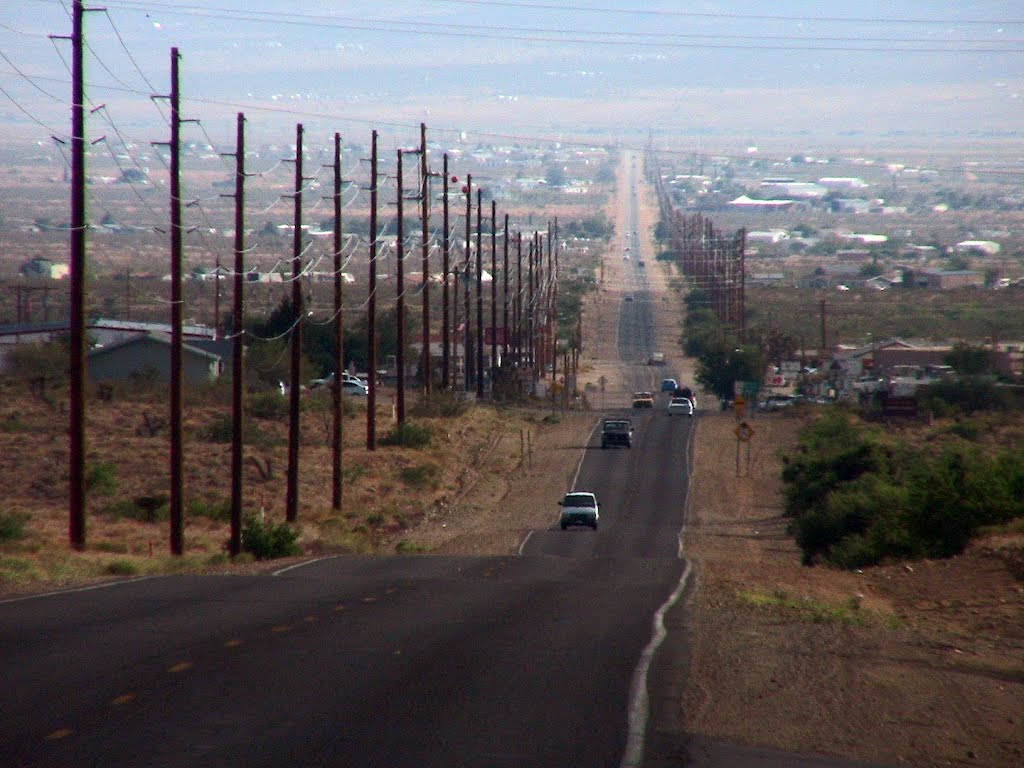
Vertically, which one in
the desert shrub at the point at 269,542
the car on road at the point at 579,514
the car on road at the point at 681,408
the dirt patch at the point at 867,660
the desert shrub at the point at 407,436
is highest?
the car on road at the point at 681,408

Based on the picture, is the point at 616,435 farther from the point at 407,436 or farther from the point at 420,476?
the point at 420,476

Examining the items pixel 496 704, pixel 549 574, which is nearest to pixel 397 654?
pixel 496 704

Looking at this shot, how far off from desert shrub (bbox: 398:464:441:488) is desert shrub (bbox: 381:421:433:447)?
119 inches

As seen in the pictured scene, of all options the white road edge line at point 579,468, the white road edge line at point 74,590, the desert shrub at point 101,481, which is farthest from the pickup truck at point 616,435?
Result: the white road edge line at point 74,590

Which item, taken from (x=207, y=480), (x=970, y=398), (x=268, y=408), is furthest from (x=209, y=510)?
(x=970, y=398)

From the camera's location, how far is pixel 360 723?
30.6 ft

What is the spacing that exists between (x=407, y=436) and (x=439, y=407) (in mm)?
11467

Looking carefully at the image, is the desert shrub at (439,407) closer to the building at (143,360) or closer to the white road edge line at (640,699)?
the building at (143,360)

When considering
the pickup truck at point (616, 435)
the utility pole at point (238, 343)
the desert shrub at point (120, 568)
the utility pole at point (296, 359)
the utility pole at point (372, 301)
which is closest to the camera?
the desert shrub at point (120, 568)

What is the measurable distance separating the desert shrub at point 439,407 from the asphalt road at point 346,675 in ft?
147

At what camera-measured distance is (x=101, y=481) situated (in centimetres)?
4238

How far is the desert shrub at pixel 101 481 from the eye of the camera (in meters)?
41.9

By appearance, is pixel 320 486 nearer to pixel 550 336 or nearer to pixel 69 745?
pixel 69 745

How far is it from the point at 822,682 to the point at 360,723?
4.40 meters
